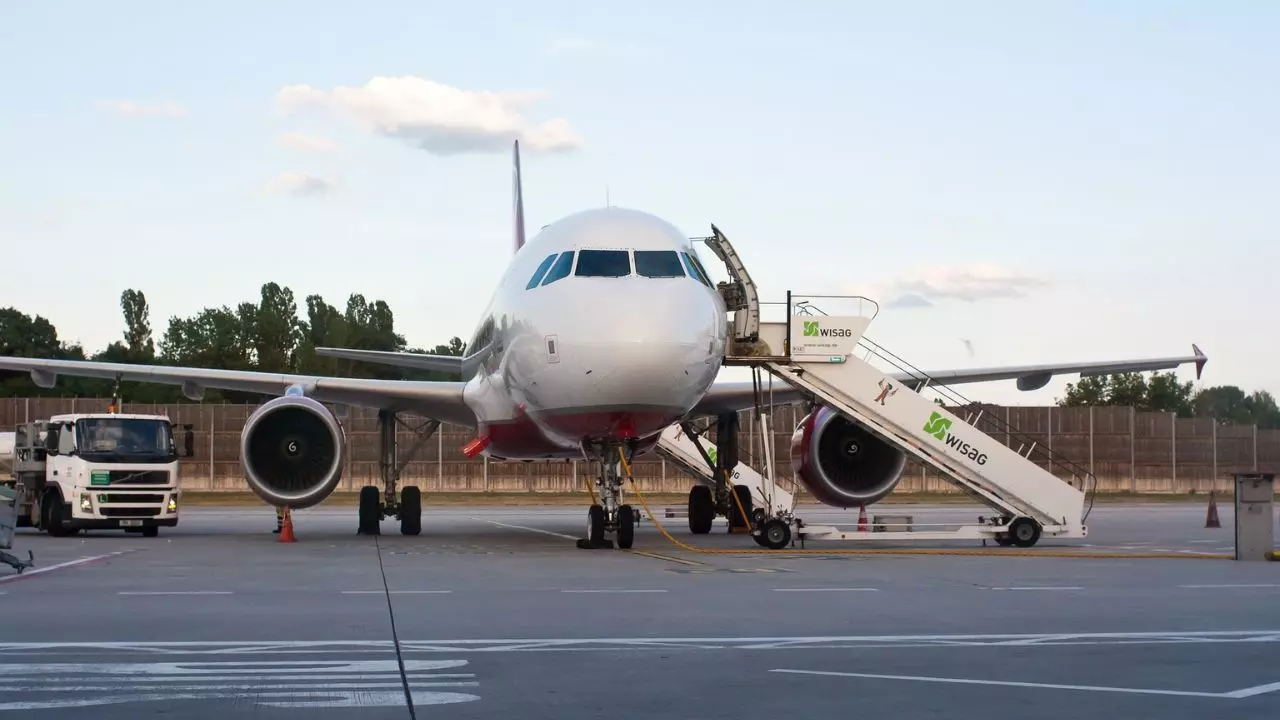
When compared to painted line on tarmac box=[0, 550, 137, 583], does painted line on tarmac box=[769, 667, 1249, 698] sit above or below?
above

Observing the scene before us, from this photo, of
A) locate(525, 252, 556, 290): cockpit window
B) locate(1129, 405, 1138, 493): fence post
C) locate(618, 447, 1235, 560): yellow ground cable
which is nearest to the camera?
locate(618, 447, 1235, 560): yellow ground cable

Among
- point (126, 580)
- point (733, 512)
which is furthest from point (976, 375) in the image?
point (126, 580)

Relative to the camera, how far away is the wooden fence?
160ft

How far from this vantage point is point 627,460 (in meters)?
19.5

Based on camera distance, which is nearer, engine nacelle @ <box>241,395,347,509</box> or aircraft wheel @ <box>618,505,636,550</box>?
aircraft wheel @ <box>618,505,636,550</box>

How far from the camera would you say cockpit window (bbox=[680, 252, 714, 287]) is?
59.8 feet

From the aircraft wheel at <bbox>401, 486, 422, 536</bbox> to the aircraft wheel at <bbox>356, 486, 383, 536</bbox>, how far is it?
639 mm

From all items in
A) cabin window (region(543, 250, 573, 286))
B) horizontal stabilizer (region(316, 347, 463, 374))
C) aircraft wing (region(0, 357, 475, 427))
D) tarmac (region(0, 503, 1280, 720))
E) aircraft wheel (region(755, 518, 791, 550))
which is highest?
cabin window (region(543, 250, 573, 286))

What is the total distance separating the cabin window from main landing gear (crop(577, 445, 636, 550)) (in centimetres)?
216

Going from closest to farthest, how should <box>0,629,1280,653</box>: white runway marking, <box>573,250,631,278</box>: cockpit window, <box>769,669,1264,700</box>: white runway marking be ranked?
<box>769,669,1264,700</box>: white runway marking
<box>0,629,1280,653</box>: white runway marking
<box>573,250,631,278</box>: cockpit window

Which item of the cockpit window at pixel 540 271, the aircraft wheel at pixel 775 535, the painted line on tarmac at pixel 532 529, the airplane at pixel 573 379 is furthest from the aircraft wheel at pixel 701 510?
the cockpit window at pixel 540 271

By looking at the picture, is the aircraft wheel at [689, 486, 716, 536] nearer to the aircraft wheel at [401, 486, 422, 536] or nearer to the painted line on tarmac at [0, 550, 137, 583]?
the aircraft wheel at [401, 486, 422, 536]

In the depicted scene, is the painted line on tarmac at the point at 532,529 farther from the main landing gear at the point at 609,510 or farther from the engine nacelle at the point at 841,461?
the engine nacelle at the point at 841,461

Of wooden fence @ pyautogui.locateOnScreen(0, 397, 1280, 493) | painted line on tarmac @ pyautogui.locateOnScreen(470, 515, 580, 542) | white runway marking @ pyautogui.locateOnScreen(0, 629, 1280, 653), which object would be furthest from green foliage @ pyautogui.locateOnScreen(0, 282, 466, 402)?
white runway marking @ pyautogui.locateOnScreen(0, 629, 1280, 653)
